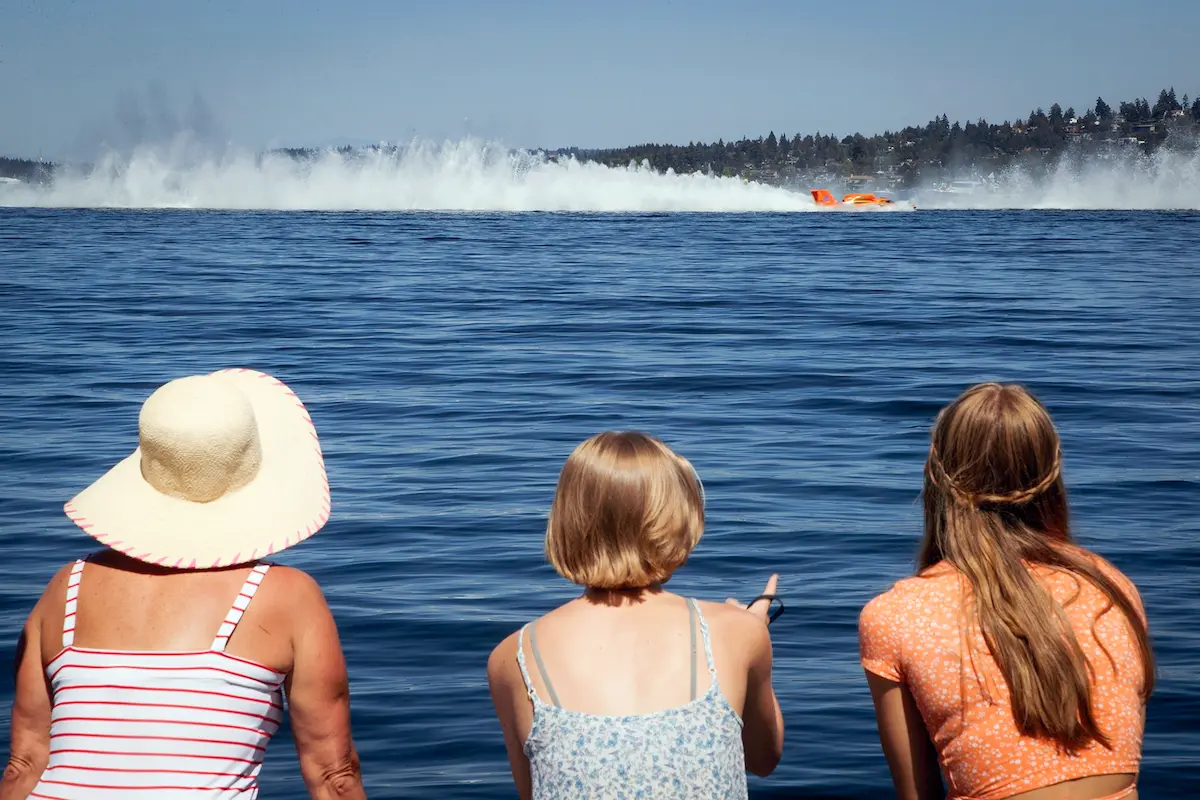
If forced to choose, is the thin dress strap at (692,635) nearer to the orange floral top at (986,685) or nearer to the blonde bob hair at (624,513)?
the blonde bob hair at (624,513)

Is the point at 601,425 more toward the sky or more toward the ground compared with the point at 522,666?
more toward the ground

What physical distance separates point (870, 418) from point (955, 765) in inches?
386

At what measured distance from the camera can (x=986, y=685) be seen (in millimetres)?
2803

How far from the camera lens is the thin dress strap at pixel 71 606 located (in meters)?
2.61

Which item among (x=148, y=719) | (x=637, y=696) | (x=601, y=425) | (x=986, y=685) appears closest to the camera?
(x=148, y=719)

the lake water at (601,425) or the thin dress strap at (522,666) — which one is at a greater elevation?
the thin dress strap at (522,666)

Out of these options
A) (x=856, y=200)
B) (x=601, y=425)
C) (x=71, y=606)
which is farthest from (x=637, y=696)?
(x=856, y=200)

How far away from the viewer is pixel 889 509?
355 inches

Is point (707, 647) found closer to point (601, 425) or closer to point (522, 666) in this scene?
point (522, 666)

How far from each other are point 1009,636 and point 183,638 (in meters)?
1.67

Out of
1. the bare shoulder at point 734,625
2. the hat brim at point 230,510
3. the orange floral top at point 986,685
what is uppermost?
the hat brim at point 230,510

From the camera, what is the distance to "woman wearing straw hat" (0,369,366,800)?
2562mm

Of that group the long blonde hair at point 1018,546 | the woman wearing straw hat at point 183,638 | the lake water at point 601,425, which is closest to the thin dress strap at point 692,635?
the long blonde hair at point 1018,546

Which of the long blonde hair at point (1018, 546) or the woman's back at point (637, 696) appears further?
the long blonde hair at point (1018, 546)
